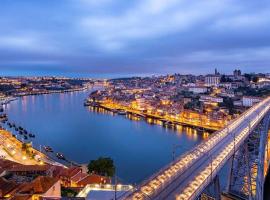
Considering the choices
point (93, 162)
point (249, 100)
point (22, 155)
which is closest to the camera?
point (93, 162)

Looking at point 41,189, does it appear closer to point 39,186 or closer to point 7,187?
point 39,186

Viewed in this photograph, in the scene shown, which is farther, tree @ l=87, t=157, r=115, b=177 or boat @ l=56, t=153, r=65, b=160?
boat @ l=56, t=153, r=65, b=160

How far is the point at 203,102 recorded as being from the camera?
3162 centimetres

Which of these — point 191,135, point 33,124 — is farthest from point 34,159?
point 33,124

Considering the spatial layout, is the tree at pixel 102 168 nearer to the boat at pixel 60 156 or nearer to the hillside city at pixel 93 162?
the hillside city at pixel 93 162

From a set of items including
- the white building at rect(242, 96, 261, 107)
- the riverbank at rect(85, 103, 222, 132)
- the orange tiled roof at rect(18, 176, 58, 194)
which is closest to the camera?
the orange tiled roof at rect(18, 176, 58, 194)

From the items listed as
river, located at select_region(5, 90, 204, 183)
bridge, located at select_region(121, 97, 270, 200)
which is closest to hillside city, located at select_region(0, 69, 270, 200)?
bridge, located at select_region(121, 97, 270, 200)

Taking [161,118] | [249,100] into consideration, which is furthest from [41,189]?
[249,100]

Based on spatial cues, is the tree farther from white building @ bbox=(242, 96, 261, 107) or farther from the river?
white building @ bbox=(242, 96, 261, 107)

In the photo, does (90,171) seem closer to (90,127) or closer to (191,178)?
(191,178)

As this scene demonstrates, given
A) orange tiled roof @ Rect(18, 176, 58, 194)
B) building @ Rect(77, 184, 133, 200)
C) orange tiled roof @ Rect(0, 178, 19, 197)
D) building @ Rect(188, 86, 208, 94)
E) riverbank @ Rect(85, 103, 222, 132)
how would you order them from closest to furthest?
building @ Rect(77, 184, 133, 200) < orange tiled roof @ Rect(18, 176, 58, 194) < orange tiled roof @ Rect(0, 178, 19, 197) < riverbank @ Rect(85, 103, 222, 132) < building @ Rect(188, 86, 208, 94)

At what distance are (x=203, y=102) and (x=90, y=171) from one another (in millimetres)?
23261

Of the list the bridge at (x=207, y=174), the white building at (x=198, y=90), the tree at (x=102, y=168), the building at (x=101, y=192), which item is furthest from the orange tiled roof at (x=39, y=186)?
the white building at (x=198, y=90)

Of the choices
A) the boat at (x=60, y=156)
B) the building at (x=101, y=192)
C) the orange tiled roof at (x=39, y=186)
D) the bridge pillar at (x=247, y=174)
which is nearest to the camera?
the building at (x=101, y=192)
